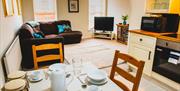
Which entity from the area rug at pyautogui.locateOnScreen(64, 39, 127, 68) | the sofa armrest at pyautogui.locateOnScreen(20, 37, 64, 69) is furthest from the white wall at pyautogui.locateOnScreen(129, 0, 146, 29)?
the sofa armrest at pyautogui.locateOnScreen(20, 37, 64, 69)

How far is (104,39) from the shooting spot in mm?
6523

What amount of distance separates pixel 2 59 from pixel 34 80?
66 centimetres

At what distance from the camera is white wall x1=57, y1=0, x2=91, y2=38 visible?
5945 millimetres

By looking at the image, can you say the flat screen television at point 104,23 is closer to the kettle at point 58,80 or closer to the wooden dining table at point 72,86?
the wooden dining table at point 72,86

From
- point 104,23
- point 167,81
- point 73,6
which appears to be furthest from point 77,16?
point 167,81

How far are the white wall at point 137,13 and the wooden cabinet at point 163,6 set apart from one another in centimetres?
18

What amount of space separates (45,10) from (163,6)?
4.40 metres

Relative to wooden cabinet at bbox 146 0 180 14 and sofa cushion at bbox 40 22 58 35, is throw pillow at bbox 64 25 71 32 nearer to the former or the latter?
sofa cushion at bbox 40 22 58 35

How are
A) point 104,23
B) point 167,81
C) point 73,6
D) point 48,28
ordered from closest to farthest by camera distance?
point 167,81, point 48,28, point 73,6, point 104,23

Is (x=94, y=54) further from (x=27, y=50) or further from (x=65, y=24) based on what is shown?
(x=65, y=24)

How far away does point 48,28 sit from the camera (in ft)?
18.2

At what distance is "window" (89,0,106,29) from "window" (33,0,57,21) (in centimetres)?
159

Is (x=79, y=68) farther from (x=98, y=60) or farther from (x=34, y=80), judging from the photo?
(x=98, y=60)

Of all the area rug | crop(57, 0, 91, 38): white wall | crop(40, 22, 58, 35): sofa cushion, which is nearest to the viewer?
the area rug
